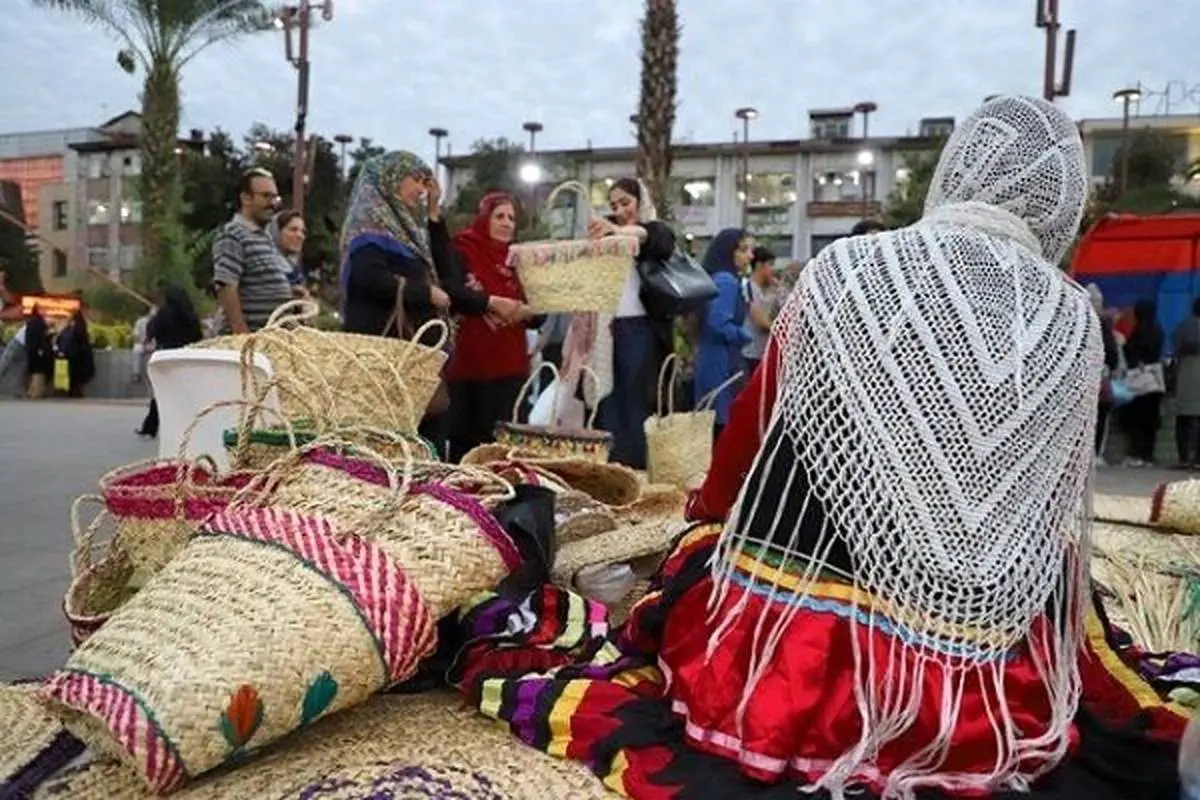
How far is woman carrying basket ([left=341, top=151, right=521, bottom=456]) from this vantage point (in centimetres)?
402

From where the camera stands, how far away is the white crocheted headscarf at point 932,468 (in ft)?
4.99

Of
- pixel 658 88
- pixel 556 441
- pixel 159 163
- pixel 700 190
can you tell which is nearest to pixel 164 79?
pixel 159 163

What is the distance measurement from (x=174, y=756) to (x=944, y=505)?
117cm

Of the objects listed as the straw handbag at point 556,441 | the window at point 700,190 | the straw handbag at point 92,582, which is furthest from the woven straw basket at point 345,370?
the window at point 700,190

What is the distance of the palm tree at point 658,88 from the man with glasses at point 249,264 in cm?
753

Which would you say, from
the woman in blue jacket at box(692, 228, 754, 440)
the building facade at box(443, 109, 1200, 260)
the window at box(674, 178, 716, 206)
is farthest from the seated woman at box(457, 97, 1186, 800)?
the window at box(674, 178, 716, 206)

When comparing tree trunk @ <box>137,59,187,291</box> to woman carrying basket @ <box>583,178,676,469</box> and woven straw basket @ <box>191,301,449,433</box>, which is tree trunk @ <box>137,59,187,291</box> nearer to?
woman carrying basket @ <box>583,178,676,469</box>

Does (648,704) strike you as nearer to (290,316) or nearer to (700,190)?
(290,316)

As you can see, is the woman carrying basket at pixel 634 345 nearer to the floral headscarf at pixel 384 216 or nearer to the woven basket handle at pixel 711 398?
the woven basket handle at pixel 711 398

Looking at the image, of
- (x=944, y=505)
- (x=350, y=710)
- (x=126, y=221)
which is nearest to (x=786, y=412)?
(x=944, y=505)

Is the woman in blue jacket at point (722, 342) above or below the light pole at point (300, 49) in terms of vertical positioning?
below

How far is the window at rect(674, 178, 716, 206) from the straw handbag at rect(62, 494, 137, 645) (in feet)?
137

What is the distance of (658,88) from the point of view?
1206 centimetres

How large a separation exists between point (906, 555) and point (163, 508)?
4.80 ft
